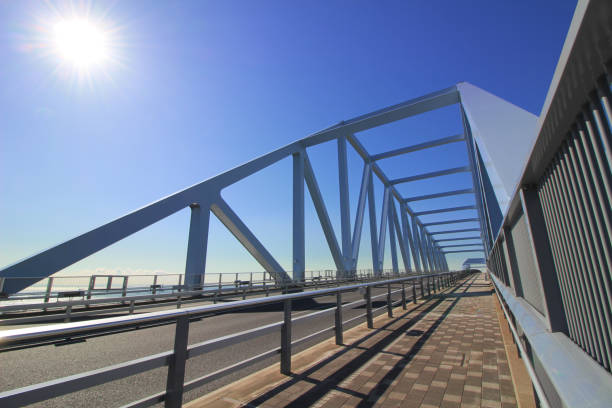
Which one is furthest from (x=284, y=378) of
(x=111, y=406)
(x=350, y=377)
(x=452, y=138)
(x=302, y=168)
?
(x=452, y=138)

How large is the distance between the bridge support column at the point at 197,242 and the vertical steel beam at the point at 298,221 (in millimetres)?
6152

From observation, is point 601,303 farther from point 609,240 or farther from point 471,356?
point 471,356

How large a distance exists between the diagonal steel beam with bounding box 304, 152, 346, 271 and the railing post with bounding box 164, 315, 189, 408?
63.1 ft

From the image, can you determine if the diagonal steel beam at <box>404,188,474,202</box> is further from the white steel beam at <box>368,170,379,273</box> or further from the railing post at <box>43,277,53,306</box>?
the railing post at <box>43,277,53,306</box>

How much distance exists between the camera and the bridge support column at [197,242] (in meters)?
13.1

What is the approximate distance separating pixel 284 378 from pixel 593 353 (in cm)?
239

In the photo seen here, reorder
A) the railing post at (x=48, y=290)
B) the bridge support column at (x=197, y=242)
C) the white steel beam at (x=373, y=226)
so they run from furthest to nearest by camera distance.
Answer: the white steel beam at (x=373, y=226) < the bridge support column at (x=197, y=242) < the railing post at (x=48, y=290)

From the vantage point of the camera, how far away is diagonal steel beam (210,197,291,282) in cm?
1438

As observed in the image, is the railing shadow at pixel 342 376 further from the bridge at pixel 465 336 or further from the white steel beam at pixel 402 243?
the white steel beam at pixel 402 243

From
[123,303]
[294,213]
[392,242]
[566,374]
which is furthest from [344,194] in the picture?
[566,374]

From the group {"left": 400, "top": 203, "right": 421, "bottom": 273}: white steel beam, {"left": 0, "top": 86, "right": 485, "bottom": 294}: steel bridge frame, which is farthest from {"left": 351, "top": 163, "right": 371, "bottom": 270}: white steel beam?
{"left": 400, "top": 203, "right": 421, "bottom": 273}: white steel beam

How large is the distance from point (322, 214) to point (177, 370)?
64.1 ft

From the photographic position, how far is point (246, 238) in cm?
1529

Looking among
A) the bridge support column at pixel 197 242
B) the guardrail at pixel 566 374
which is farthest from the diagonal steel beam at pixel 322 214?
the guardrail at pixel 566 374
